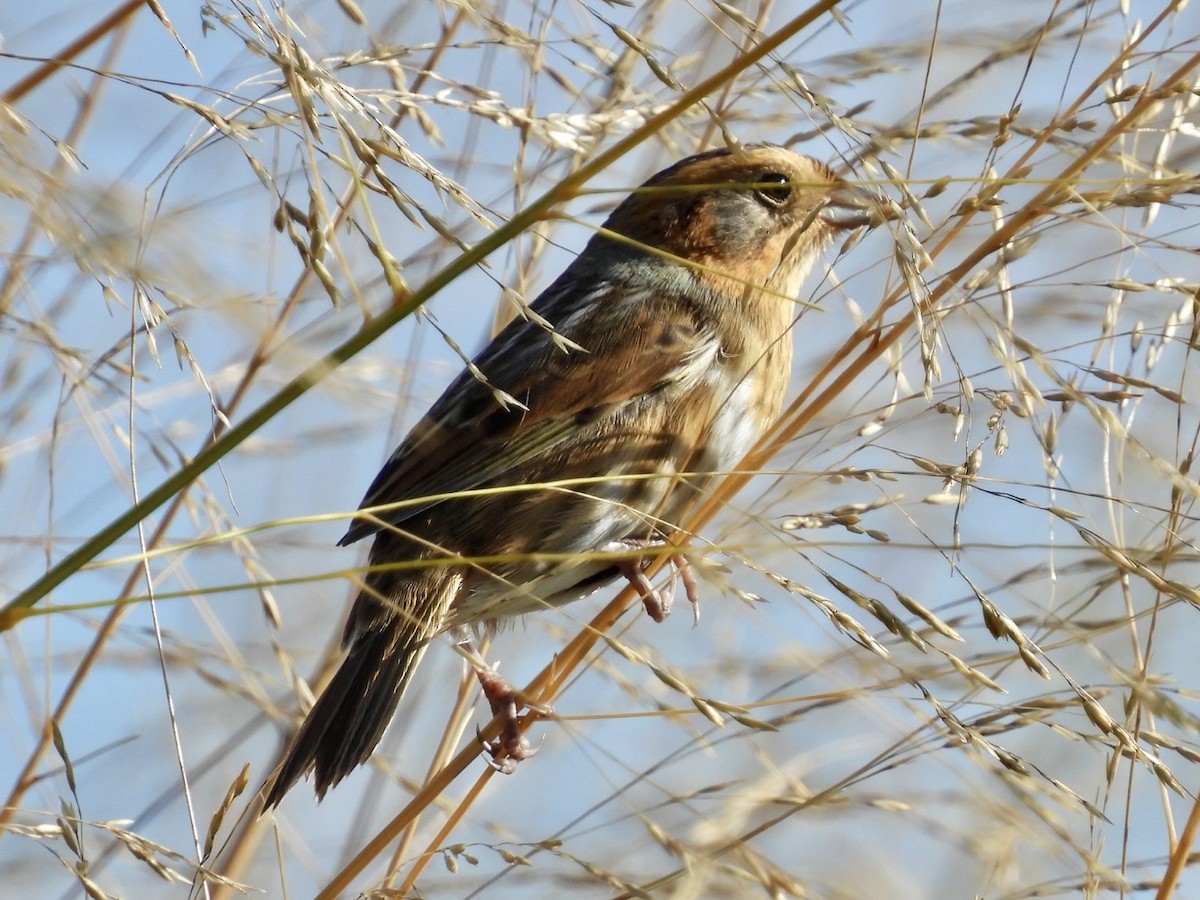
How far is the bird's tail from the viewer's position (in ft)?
8.75

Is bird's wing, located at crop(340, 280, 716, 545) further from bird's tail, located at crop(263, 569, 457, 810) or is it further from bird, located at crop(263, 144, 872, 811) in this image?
bird's tail, located at crop(263, 569, 457, 810)

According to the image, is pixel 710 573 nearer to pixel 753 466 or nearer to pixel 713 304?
pixel 753 466

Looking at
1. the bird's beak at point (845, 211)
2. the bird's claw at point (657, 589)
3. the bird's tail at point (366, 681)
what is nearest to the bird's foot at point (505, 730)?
the bird's tail at point (366, 681)

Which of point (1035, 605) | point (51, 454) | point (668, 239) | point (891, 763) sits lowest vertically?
point (51, 454)

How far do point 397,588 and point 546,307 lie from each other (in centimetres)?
82

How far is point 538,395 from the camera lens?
2.88m

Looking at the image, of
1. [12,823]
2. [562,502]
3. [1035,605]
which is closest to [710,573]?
[1035,605]

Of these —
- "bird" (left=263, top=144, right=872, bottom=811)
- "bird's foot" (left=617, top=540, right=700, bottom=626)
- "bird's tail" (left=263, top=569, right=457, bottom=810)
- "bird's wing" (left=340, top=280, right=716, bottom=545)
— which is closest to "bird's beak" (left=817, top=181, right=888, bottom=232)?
"bird" (left=263, top=144, right=872, bottom=811)

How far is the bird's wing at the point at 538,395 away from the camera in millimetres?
2871

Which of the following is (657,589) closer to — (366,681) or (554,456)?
(554,456)

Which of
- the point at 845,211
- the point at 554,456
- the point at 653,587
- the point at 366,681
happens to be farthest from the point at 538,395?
the point at 845,211

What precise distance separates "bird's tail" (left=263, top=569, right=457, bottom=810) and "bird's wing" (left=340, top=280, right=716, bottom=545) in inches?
7.8

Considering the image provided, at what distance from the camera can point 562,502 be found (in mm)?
2828

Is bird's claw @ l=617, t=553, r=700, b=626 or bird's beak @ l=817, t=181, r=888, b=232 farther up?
bird's beak @ l=817, t=181, r=888, b=232
